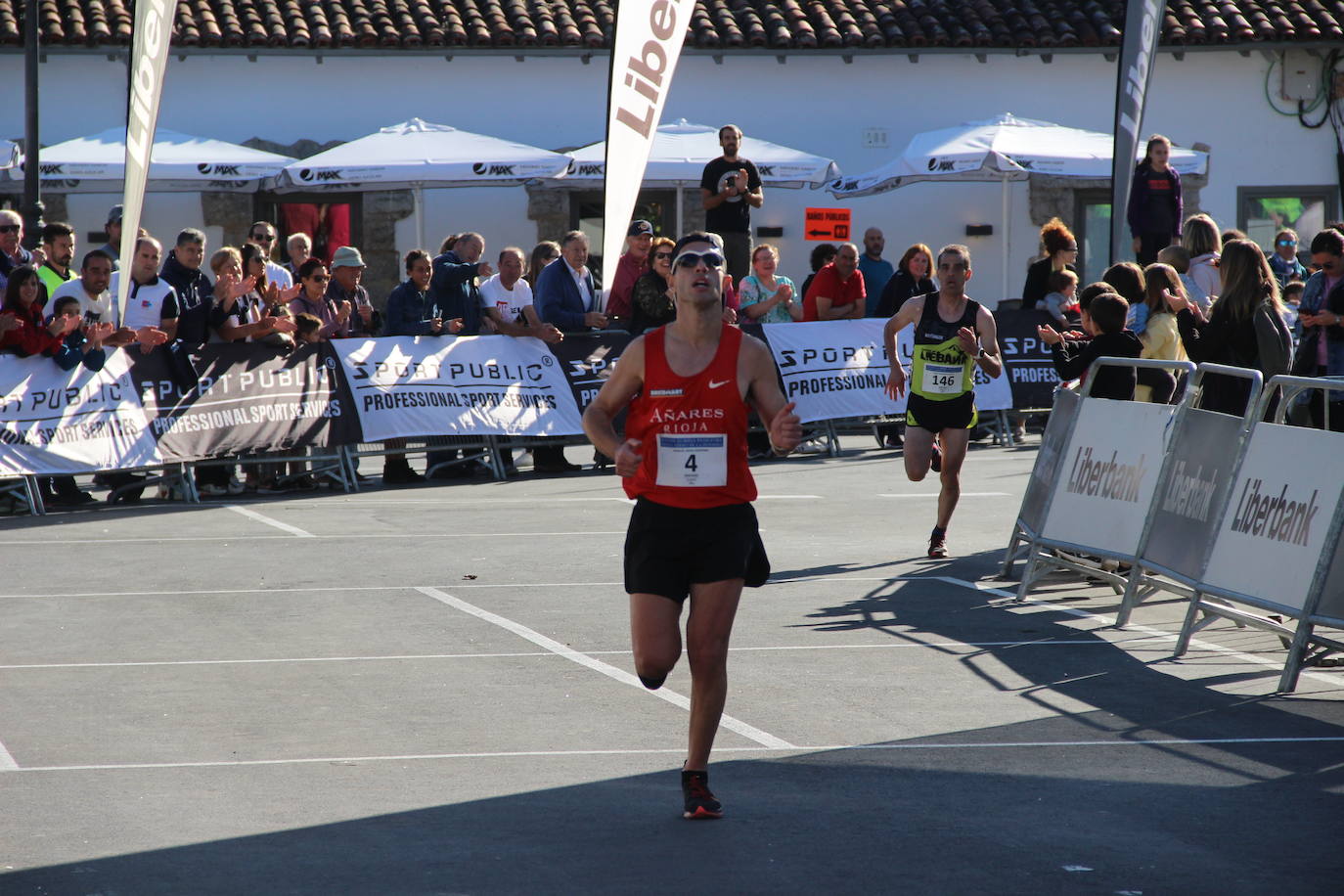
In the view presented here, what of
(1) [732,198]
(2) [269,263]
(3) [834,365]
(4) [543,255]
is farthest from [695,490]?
(1) [732,198]

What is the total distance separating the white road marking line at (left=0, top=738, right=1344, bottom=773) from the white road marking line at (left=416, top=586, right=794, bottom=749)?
0.19 metres

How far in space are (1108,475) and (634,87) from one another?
5.42 metres

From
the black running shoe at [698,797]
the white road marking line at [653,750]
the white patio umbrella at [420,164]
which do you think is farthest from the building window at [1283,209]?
the black running shoe at [698,797]

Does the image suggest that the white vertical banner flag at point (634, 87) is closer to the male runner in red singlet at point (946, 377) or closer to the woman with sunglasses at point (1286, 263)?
the male runner in red singlet at point (946, 377)

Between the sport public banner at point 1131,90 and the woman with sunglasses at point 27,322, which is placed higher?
the sport public banner at point 1131,90

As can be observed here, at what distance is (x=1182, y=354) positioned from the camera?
1125 centimetres

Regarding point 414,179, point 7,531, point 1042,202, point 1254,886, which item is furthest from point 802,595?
point 1042,202

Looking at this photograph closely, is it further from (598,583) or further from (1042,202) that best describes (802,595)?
(1042,202)

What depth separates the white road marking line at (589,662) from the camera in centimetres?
716

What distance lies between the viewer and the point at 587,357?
1759 cm

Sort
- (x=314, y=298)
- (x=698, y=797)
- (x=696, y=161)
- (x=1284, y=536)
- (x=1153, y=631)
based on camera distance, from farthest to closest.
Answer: (x=696, y=161), (x=314, y=298), (x=1153, y=631), (x=1284, y=536), (x=698, y=797)

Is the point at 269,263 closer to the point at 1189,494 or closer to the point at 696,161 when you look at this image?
the point at 696,161

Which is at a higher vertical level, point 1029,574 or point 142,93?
point 142,93

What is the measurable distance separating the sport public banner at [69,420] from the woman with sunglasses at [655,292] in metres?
4.84
